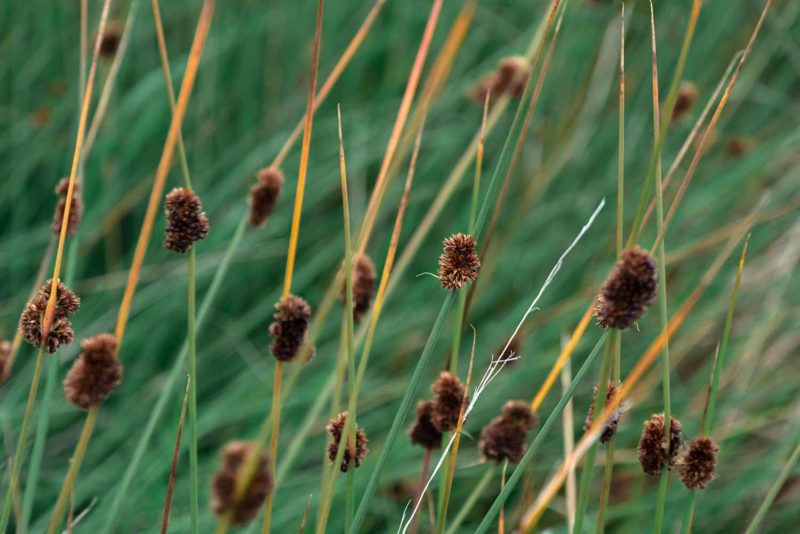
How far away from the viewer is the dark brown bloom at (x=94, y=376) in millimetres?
608

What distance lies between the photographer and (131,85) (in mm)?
1987

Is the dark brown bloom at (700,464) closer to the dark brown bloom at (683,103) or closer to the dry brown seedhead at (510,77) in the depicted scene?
the dry brown seedhead at (510,77)

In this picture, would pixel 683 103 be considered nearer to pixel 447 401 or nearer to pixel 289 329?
pixel 447 401

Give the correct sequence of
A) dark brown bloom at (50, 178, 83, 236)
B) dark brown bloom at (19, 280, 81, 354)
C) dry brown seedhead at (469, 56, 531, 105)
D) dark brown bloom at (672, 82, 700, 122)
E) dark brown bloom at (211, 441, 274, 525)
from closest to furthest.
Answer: dark brown bloom at (211, 441, 274, 525) → dark brown bloom at (19, 280, 81, 354) → dark brown bloom at (50, 178, 83, 236) → dry brown seedhead at (469, 56, 531, 105) → dark brown bloom at (672, 82, 700, 122)

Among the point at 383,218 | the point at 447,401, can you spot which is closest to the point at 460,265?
the point at 447,401

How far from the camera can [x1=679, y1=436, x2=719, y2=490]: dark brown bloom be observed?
0.74 metres

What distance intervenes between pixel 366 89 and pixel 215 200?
60 centimetres

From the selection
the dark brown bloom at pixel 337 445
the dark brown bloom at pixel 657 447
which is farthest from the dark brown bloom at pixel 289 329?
the dark brown bloom at pixel 657 447

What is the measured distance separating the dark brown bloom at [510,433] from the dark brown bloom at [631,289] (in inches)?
7.5

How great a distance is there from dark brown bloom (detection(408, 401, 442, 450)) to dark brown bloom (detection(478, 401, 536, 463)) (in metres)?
0.11

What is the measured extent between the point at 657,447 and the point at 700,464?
6cm

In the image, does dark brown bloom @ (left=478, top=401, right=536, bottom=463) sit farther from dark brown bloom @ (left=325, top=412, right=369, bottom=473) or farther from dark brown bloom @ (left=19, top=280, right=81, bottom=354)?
dark brown bloom @ (left=19, top=280, right=81, bottom=354)

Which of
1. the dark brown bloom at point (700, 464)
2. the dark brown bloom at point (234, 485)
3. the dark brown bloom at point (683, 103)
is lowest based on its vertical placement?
the dark brown bloom at point (234, 485)

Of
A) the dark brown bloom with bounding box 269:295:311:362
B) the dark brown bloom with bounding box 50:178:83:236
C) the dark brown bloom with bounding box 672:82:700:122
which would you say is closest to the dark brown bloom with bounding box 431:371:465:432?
the dark brown bloom with bounding box 269:295:311:362
